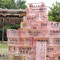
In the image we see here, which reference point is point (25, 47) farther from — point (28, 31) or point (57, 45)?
point (57, 45)

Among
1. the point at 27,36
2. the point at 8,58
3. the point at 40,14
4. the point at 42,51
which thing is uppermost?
the point at 40,14

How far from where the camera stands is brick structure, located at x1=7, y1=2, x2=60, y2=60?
6.36 meters

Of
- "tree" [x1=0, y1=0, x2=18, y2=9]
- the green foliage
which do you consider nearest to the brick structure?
the green foliage

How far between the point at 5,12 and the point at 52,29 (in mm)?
10182

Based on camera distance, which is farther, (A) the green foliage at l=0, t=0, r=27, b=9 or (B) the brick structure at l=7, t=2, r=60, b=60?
(A) the green foliage at l=0, t=0, r=27, b=9

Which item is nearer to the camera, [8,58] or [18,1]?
[8,58]

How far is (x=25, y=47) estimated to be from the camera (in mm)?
6562

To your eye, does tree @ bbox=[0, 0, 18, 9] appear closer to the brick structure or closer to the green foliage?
the green foliage

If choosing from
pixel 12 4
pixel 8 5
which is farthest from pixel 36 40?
pixel 12 4

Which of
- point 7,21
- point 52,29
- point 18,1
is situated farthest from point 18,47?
point 18,1

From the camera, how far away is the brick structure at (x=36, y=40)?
6355mm

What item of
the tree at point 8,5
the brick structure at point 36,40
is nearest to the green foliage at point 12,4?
the tree at point 8,5

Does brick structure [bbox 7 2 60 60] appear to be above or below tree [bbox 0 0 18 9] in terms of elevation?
below

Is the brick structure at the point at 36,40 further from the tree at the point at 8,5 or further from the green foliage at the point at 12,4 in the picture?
the tree at the point at 8,5
